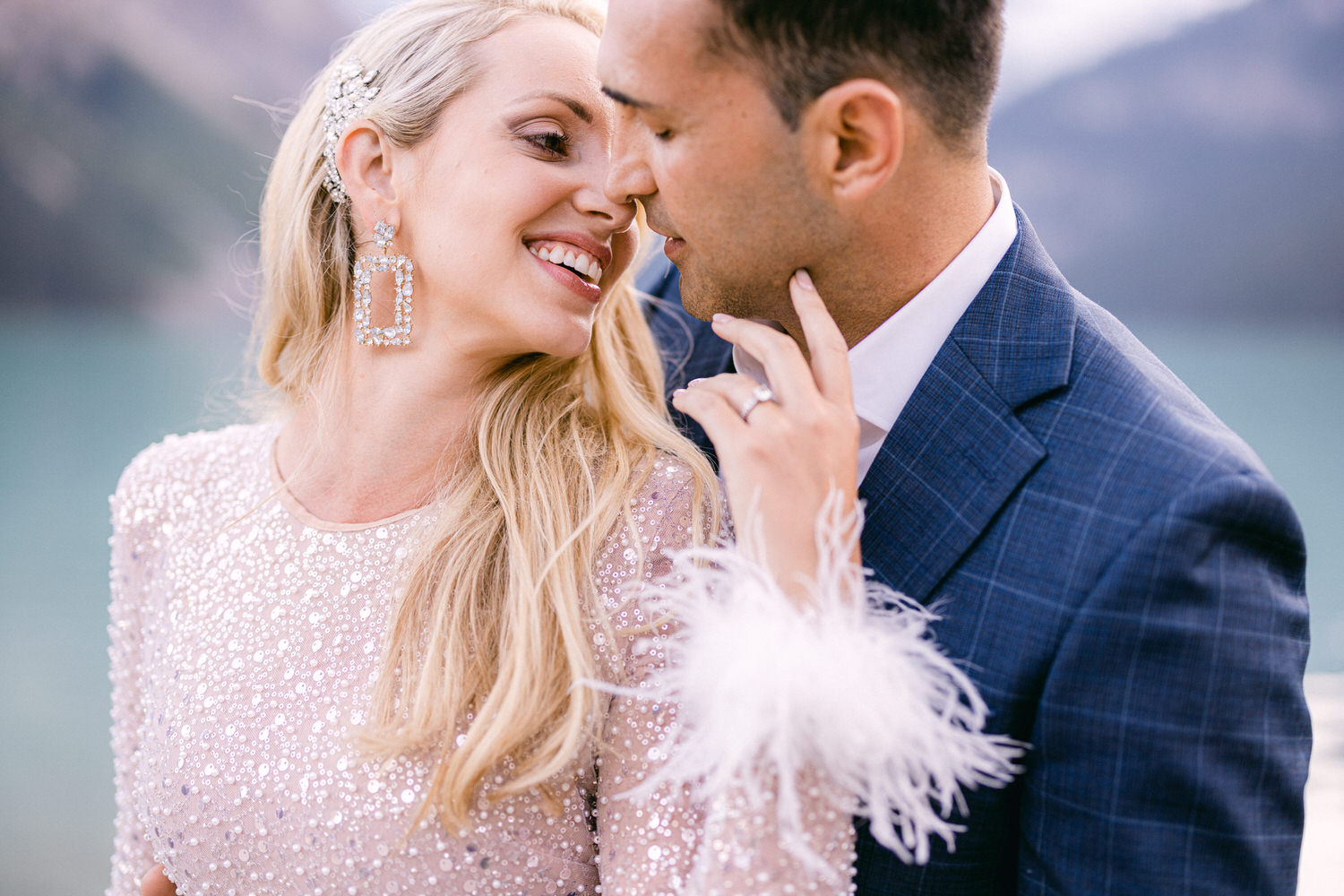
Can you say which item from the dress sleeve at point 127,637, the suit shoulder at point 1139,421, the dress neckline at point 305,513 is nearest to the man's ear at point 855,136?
the suit shoulder at point 1139,421

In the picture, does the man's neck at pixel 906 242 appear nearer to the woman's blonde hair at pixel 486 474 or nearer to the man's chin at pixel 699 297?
the man's chin at pixel 699 297

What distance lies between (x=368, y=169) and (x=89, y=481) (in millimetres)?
3871

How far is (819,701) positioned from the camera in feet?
3.21

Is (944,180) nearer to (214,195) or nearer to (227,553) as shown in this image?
(227,553)

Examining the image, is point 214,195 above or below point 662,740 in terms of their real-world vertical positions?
above

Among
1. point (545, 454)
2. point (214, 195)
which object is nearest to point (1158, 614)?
point (545, 454)

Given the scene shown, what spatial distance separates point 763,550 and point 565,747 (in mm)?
368

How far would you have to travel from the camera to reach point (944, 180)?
1.33 m

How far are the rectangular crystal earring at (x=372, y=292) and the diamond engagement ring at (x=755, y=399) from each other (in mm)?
674

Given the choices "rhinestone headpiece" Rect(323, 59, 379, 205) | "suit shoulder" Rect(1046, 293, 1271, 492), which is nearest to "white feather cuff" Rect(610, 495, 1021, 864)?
"suit shoulder" Rect(1046, 293, 1271, 492)

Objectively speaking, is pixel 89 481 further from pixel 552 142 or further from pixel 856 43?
pixel 856 43

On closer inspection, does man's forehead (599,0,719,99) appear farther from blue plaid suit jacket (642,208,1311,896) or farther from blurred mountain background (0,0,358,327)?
blurred mountain background (0,0,358,327)

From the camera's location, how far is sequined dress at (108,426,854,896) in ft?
3.80

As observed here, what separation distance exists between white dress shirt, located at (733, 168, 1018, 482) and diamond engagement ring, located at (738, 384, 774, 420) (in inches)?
10.5
